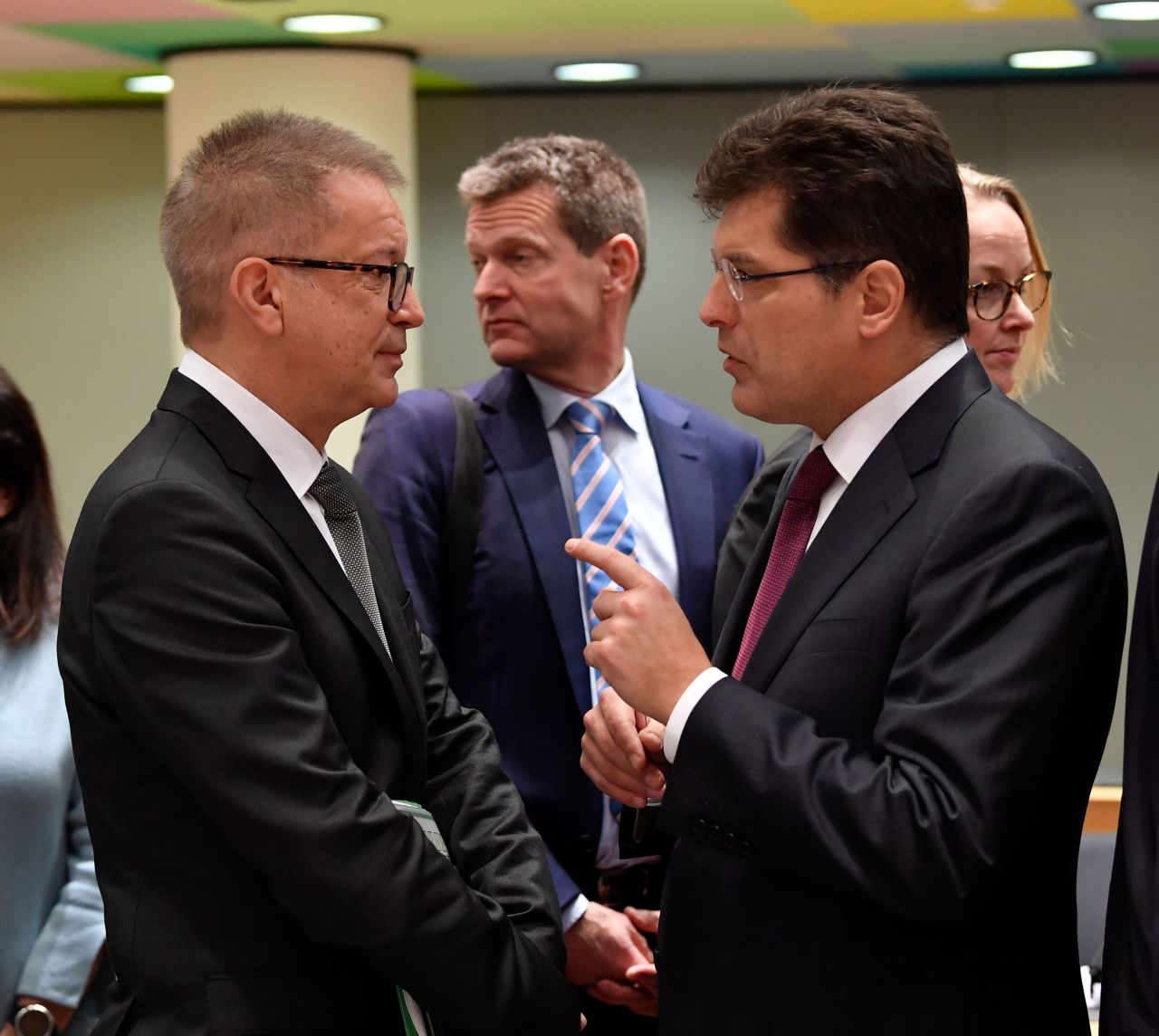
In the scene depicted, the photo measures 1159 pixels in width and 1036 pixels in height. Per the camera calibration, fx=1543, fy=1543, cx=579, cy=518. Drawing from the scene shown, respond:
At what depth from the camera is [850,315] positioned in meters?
1.77

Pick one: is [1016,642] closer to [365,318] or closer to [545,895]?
[545,895]

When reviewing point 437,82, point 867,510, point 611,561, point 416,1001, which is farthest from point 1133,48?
point 416,1001

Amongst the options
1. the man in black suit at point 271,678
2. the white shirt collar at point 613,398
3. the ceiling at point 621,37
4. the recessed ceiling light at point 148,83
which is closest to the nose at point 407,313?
the man in black suit at point 271,678

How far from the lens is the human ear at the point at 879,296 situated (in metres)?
1.74

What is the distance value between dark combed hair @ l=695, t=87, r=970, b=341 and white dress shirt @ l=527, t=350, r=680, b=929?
99 centimetres

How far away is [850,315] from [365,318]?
0.56 m

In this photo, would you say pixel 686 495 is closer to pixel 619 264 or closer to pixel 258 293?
pixel 619 264

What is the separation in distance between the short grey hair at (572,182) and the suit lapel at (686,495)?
0.28 m

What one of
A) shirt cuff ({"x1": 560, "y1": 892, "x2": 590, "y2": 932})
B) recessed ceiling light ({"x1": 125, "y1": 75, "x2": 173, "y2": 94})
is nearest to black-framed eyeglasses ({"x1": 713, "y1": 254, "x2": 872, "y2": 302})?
shirt cuff ({"x1": 560, "y1": 892, "x2": 590, "y2": 932})

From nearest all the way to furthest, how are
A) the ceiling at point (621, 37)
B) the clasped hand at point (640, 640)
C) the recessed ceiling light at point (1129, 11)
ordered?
1. the clasped hand at point (640, 640)
2. the recessed ceiling light at point (1129, 11)
3. the ceiling at point (621, 37)

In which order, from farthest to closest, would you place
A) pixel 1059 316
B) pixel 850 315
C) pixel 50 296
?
pixel 50 296 → pixel 1059 316 → pixel 850 315

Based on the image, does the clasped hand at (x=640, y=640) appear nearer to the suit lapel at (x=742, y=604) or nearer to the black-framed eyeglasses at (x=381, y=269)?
the suit lapel at (x=742, y=604)

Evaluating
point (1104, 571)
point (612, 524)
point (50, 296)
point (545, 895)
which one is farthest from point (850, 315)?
point (50, 296)

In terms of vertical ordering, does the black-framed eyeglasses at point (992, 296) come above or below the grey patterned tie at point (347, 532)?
above
